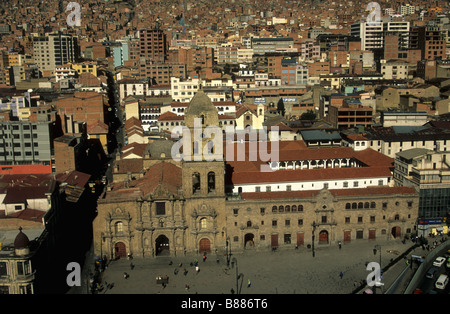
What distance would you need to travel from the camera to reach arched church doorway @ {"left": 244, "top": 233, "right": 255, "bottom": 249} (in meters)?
50.2

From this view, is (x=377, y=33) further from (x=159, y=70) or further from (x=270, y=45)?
(x=159, y=70)

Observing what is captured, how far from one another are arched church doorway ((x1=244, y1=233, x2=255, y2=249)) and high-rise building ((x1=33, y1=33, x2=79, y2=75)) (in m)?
119

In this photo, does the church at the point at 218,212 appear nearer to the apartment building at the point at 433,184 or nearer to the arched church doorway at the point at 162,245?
the arched church doorway at the point at 162,245

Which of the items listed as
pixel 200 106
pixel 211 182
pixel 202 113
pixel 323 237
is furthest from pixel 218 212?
pixel 323 237

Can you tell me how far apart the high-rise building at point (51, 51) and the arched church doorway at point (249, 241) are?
119282 millimetres

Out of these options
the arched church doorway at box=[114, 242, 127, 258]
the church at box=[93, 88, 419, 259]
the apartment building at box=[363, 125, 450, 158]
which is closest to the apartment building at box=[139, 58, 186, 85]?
the apartment building at box=[363, 125, 450, 158]

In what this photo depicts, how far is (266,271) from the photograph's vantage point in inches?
1778

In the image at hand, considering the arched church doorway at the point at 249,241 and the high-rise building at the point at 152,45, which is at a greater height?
the high-rise building at the point at 152,45

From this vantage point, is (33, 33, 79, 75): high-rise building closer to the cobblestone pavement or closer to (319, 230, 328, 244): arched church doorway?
the cobblestone pavement

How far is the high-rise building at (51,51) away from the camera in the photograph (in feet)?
502

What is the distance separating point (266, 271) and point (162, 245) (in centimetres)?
1055

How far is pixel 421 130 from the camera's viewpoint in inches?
2889

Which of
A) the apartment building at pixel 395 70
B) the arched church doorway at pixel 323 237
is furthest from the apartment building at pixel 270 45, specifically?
the arched church doorway at pixel 323 237
